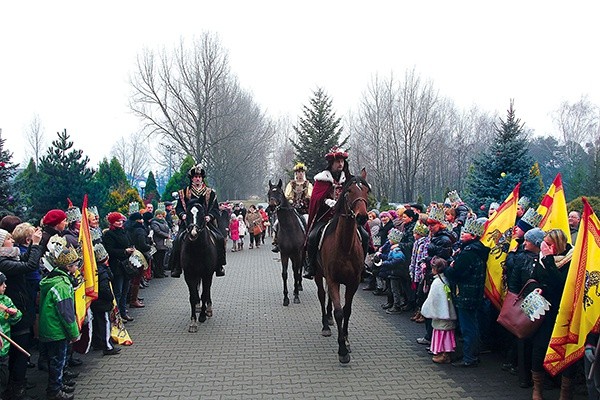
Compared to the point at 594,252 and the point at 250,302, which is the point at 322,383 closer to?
the point at 594,252

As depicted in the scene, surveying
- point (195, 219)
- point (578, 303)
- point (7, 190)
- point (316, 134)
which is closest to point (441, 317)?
point (578, 303)

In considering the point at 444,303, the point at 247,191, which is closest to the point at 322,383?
the point at 444,303

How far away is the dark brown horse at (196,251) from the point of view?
29.7 ft

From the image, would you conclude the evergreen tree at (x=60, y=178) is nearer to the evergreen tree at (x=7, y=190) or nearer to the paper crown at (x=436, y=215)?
the evergreen tree at (x=7, y=190)

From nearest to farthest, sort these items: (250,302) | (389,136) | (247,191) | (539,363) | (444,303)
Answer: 1. (539,363)
2. (444,303)
3. (250,302)
4. (389,136)
5. (247,191)

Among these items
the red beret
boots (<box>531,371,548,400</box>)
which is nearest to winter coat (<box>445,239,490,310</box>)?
boots (<box>531,371,548,400</box>)

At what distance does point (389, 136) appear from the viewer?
3978 cm

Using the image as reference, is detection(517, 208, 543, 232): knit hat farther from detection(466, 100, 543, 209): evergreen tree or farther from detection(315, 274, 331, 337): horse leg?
detection(466, 100, 543, 209): evergreen tree

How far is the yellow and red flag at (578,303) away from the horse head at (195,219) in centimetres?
591

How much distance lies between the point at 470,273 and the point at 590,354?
2451mm

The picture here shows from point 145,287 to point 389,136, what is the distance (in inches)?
1148

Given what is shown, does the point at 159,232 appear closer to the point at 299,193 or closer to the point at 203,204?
the point at 299,193

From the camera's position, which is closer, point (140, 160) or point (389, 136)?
point (389, 136)

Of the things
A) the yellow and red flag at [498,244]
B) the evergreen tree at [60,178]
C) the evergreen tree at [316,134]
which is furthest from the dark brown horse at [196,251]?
the evergreen tree at [316,134]
